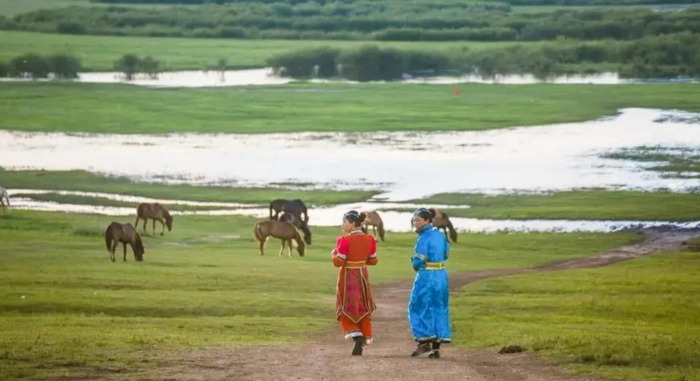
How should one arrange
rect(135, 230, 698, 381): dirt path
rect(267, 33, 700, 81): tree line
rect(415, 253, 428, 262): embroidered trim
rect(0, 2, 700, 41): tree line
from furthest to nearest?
rect(0, 2, 700, 41): tree line
rect(267, 33, 700, 81): tree line
rect(415, 253, 428, 262): embroidered trim
rect(135, 230, 698, 381): dirt path

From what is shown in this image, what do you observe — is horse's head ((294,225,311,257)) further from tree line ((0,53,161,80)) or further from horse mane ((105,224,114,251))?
tree line ((0,53,161,80))

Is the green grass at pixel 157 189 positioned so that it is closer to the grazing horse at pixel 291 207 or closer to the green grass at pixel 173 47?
the grazing horse at pixel 291 207

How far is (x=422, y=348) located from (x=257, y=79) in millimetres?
85449

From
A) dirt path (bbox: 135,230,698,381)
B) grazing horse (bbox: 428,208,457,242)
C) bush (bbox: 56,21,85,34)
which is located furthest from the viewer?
Result: bush (bbox: 56,21,85,34)

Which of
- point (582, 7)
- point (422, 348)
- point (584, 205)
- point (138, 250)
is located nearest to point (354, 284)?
point (422, 348)

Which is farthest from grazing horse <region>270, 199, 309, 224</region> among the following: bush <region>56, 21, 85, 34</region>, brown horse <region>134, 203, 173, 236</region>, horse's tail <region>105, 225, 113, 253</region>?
bush <region>56, 21, 85, 34</region>

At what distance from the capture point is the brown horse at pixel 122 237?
3103 centimetres

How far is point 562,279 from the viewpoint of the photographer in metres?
29.0

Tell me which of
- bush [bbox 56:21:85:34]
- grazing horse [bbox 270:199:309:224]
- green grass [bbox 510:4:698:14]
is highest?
green grass [bbox 510:4:698:14]

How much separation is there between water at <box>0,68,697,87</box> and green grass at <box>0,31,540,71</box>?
2057mm

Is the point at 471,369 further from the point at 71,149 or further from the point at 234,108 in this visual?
the point at 234,108

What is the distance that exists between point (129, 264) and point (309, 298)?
6220mm

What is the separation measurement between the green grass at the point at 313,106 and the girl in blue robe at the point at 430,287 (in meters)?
53.7

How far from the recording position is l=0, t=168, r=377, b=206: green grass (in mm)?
48531
